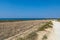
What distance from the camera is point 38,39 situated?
1309cm

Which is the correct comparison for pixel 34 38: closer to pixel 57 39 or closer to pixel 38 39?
pixel 38 39

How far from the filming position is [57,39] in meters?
13.4

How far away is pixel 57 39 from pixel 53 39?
302mm

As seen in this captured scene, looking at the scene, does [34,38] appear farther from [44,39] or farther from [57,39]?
[57,39]

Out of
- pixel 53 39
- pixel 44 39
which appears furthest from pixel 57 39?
pixel 44 39

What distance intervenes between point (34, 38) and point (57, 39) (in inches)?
69.3

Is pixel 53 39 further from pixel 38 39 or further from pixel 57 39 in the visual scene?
pixel 38 39

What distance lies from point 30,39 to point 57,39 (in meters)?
2.17

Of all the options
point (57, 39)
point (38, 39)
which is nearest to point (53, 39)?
point (57, 39)

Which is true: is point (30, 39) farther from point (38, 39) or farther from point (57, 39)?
point (57, 39)

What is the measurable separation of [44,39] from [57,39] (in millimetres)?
1222

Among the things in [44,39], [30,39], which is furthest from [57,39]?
[30,39]

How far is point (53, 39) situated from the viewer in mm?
13438

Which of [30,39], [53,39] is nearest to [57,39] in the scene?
[53,39]
